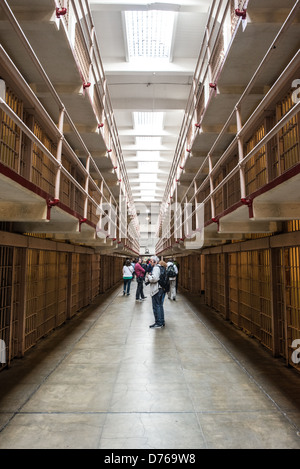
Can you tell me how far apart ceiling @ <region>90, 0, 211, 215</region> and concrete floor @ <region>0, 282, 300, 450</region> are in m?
8.30

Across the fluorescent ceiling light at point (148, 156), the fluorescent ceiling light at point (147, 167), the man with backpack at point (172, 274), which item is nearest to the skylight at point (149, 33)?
the man with backpack at point (172, 274)

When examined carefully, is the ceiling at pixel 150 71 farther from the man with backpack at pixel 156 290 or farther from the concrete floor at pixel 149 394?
the concrete floor at pixel 149 394

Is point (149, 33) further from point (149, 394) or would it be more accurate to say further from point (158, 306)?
point (149, 394)

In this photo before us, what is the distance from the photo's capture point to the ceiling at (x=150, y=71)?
793 centimetres

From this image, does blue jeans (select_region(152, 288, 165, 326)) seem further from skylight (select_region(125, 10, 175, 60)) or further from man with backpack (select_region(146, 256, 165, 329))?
skylight (select_region(125, 10, 175, 60))

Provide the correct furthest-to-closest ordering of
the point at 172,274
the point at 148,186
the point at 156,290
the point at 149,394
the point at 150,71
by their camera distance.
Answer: the point at 148,186 < the point at 172,274 < the point at 150,71 < the point at 156,290 < the point at 149,394

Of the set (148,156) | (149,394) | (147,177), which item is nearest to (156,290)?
(149,394)

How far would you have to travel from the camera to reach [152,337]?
6.52 m

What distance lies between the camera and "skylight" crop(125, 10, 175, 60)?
857cm

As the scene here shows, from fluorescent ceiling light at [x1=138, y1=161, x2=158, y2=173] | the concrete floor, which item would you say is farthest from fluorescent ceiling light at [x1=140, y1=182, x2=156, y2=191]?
the concrete floor

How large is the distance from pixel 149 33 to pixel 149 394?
9.87 m

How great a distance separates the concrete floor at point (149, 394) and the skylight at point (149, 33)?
8764 mm

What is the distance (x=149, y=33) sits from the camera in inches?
361
